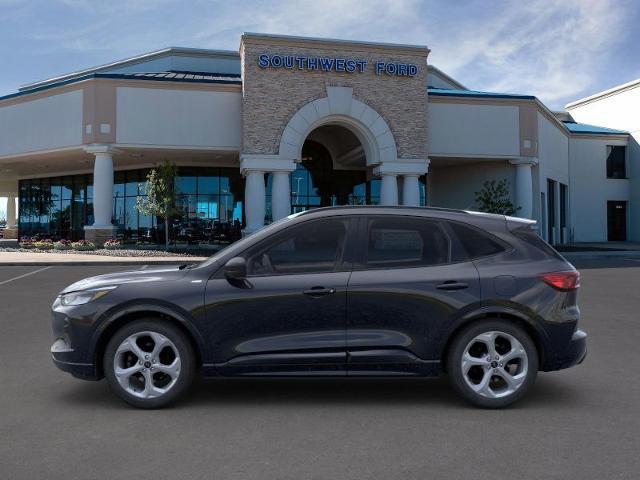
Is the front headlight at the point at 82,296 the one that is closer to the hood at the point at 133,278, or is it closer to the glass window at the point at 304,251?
the hood at the point at 133,278

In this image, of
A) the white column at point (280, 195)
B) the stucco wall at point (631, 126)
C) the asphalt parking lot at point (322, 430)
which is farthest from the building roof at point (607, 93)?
the asphalt parking lot at point (322, 430)

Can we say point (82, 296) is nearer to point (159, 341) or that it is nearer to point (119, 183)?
point (159, 341)

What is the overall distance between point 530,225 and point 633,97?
4278 cm

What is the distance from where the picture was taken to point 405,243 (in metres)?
4.98

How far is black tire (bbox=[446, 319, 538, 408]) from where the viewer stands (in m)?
4.68

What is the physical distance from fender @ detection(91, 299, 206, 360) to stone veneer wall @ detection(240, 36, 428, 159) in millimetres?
21992

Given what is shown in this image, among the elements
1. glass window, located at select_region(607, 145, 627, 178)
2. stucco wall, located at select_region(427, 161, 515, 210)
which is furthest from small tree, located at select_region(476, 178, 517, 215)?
glass window, located at select_region(607, 145, 627, 178)

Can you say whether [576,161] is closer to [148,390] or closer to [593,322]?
[593,322]

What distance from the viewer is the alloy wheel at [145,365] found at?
4.66 metres

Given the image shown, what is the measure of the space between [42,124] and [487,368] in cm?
2945

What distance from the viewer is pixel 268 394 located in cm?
516

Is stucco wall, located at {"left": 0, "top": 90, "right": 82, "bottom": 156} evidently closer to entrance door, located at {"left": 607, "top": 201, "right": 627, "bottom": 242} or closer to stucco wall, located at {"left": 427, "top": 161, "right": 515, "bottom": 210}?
stucco wall, located at {"left": 427, "top": 161, "right": 515, "bottom": 210}

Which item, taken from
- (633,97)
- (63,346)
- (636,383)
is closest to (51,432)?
(63,346)

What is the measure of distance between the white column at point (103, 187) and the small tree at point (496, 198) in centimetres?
1870
